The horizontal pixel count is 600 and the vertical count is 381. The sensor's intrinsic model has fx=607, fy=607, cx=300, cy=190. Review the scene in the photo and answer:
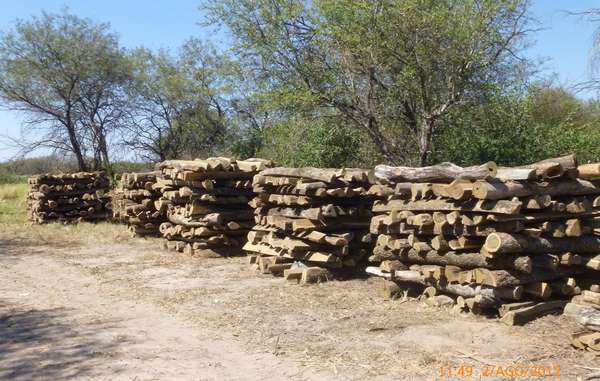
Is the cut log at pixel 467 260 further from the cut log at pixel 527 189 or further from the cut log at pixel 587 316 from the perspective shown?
the cut log at pixel 587 316

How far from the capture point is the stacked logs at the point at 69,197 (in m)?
19.7

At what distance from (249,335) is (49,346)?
2.10m

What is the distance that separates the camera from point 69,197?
2002 cm

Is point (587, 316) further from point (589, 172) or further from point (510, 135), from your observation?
point (510, 135)

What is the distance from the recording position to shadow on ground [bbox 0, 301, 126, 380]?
18.2 ft

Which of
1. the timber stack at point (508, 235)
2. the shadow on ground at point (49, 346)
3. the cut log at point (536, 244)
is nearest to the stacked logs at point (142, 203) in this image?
the shadow on ground at point (49, 346)

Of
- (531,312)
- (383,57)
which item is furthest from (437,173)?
(383,57)

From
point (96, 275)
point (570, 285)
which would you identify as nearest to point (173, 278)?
point (96, 275)

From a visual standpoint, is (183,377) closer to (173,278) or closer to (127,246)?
(173,278)

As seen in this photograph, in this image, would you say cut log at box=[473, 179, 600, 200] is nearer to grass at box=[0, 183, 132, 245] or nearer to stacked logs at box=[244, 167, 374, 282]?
stacked logs at box=[244, 167, 374, 282]

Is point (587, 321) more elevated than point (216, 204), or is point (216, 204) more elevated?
point (216, 204)

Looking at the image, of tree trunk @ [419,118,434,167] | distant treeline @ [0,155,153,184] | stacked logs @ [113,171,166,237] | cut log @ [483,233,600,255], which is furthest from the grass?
cut log @ [483,233,600,255]

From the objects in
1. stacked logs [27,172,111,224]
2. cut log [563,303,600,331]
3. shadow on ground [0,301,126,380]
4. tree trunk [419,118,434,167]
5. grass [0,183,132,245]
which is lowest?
shadow on ground [0,301,126,380]

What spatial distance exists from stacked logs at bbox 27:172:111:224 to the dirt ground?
9.81 meters
